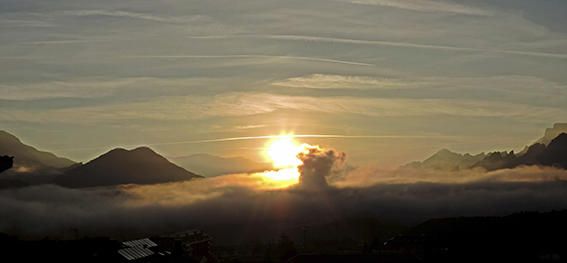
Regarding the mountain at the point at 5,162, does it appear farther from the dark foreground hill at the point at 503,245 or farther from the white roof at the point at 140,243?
the dark foreground hill at the point at 503,245

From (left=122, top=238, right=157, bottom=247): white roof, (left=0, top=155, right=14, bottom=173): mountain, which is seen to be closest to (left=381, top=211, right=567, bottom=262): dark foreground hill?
(left=122, top=238, right=157, bottom=247): white roof

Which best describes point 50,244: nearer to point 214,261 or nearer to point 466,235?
A: point 214,261

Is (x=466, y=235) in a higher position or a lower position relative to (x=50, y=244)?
higher

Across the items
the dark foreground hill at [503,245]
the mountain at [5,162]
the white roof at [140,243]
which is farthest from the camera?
the dark foreground hill at [503,245]

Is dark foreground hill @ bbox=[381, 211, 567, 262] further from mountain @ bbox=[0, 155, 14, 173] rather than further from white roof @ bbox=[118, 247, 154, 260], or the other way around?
mountain @ bbox=[0, 155, 14, 173]

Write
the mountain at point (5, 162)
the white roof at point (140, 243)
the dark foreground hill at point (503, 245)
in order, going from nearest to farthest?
1. the mountain at point (5, 162)
2. the white roof at point (140, 243)
3. the dark foreground hill at point (503, 245)

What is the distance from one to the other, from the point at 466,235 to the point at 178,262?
73341 millimetres

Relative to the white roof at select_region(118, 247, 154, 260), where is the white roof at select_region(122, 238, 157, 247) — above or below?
above

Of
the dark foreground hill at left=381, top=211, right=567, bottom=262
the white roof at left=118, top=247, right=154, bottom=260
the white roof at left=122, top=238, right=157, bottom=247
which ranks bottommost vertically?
the white roof at left=118, top=247, right=154, bottom=260

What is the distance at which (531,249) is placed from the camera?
147 m

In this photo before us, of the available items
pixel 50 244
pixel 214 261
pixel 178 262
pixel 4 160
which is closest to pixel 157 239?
pixel 214 261

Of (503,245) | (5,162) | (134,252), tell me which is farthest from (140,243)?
(503,245)

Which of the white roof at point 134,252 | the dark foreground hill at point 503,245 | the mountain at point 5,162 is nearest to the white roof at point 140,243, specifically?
the white roof at point 134,252

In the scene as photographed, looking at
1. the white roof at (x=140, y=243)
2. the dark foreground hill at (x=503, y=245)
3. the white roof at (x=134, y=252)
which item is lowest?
the white roof at (x=134, y=252)
